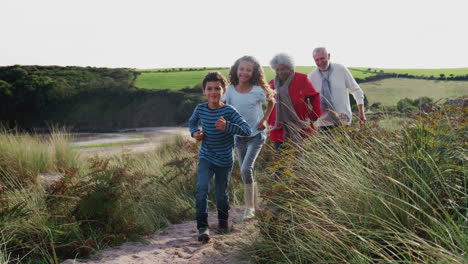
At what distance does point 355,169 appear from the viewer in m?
3.49

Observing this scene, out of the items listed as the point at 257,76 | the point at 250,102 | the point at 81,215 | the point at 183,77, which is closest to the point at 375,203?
the point at 250,102

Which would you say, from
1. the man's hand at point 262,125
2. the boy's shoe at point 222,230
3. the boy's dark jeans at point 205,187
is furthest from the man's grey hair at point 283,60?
the boy's shoe at point 222,230

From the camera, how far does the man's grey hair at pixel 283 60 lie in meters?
5.11

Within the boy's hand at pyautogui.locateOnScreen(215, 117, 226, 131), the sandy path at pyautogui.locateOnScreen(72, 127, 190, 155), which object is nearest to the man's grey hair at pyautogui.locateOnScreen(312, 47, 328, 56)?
the boy's hand at pyautogui.locateOnScreen(215, 117, 226, 131)

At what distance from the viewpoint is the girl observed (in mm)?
4984

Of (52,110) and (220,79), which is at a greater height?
(220,79)

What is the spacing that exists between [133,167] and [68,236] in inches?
167

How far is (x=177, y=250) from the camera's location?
13.7 feet

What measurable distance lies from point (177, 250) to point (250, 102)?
191 centimetres

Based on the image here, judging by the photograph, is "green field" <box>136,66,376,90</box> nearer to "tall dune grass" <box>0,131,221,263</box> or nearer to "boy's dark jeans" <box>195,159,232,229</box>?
"tall dune grass" <box>0,131,221,263</box>

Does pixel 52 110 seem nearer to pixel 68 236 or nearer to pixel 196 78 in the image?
pixel 196 78

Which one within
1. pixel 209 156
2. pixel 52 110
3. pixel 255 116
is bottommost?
pixel 52 110

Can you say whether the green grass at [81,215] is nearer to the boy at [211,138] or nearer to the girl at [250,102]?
the boy at [211,138]

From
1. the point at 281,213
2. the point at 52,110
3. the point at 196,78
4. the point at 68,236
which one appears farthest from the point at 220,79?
the point at 196,78
